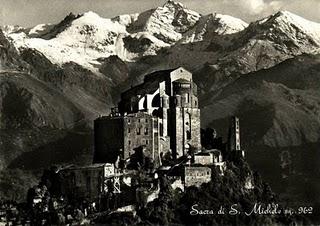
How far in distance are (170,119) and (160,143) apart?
11.3ft

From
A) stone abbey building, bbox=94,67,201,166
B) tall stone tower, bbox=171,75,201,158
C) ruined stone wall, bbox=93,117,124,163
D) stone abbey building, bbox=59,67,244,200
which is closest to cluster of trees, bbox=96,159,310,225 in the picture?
stone abbey building, bbox=59,67,244,200

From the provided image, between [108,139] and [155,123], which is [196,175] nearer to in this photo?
[155,123]

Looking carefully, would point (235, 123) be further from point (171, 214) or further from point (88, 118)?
point (88, 118)

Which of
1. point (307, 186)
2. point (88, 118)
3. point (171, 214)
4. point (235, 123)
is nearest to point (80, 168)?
point (171, 214)

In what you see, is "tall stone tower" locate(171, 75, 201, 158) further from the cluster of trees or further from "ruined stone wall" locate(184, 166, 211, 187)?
"ruined stone wall" locate(184, 166, 211, 187)

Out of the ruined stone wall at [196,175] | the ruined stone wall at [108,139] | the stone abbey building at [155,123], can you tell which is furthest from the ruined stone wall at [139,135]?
the ruined stone wall at [196,175]

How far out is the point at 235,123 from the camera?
10925cm

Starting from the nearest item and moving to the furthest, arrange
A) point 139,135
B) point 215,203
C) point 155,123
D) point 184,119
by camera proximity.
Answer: point 215,203
point 139,135
point 155,123
point 184,119

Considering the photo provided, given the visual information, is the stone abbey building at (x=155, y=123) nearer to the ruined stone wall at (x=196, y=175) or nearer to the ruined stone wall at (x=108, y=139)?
the ruined stone wall at (x=108, y=139)

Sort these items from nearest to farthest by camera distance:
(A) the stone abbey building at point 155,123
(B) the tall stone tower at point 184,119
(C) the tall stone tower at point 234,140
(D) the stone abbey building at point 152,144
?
(D) the stone abbey building at point 152,144, (A) the stone abbey building at point 155,123, (B) the tall stone tower at point 184,119, (C) the tall stone tower at point 234,140

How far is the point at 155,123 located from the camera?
333 ft

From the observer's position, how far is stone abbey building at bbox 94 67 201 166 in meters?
99.9

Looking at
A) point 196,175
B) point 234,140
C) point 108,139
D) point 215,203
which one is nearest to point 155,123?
point 108,139

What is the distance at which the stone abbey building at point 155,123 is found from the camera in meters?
99.9
